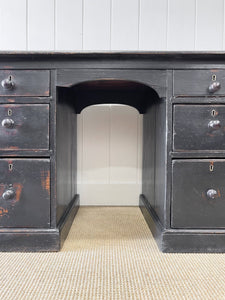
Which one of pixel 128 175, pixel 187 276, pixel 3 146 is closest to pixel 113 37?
pixel 128 175

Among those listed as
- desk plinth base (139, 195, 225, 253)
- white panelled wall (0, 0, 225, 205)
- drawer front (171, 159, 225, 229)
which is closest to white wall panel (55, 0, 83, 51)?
white panelled wall (0, 0, 225, 205)

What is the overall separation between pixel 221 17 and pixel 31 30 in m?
1.14

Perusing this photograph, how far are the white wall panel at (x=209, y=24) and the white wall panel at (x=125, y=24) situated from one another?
1.23ft

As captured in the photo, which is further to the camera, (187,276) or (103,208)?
(103,208)

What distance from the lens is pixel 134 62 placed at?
3.34ft

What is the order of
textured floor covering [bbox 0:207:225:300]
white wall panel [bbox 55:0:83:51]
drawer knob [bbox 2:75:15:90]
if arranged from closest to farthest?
textured floor covering [bbox 0:207:225:300]
drawer knob [bbox 2:75:15:90]
white wall panel [bbox 55:0:83:51]

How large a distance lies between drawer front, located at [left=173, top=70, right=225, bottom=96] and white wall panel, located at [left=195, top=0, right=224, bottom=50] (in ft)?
2.41

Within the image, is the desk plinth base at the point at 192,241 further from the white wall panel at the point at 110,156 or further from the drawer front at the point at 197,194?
the white wall panel at the point at 110,156

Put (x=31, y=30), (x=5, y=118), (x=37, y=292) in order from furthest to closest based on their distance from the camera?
(x=31, y=30)
(x=5, y=118)
(x=37, y=292)

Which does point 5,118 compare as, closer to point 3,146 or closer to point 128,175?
point 3,146

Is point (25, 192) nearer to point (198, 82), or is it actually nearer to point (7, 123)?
point (7, 123)

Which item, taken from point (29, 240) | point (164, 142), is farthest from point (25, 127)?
point (164, 142)

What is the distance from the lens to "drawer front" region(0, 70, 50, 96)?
1002 millimetres

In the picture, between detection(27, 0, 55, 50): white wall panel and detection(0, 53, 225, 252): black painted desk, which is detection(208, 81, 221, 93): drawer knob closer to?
detection(0, 53, 225, 252): black painted desk
